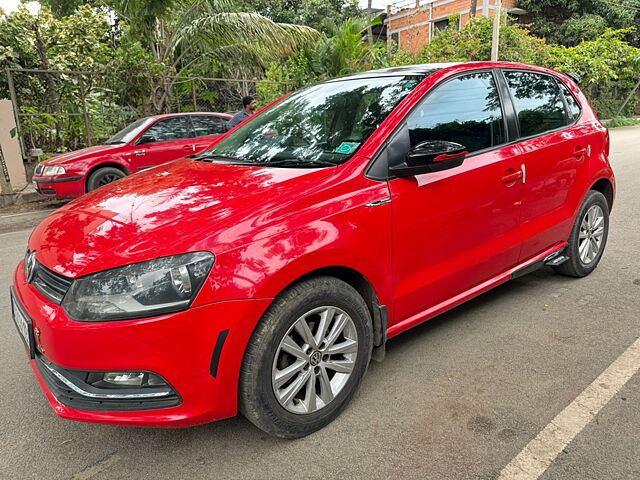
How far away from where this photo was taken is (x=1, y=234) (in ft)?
22.4

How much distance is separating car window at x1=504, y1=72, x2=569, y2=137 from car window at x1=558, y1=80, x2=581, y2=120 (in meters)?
0.10

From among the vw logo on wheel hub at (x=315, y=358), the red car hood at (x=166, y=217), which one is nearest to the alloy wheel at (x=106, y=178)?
the red car hood at (x=166, y=217)

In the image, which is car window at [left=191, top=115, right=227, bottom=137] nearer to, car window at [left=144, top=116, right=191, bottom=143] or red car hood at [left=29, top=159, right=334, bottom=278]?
car window at [left=144, top=116, right=191, bottom=143]

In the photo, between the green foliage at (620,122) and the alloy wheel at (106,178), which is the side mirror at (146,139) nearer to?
the alloy wheel at (106,178)

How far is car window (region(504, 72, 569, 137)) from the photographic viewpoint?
3.42 meters

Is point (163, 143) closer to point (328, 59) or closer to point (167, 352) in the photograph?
point (328, 59)

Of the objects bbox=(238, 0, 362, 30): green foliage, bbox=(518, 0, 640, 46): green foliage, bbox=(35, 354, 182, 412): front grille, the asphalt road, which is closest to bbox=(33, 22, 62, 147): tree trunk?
the asphalt road

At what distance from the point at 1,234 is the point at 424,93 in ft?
21.0

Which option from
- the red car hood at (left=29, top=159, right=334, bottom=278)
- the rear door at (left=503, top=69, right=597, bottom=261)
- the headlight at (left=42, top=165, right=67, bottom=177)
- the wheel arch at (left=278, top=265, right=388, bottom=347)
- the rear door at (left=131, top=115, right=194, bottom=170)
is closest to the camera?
the red car hood at (left=29, top=159, right=334, bottom=278)

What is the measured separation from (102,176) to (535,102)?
23.1 ft

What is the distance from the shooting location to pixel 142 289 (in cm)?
193

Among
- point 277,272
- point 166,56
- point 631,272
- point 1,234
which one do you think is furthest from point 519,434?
point 166,56

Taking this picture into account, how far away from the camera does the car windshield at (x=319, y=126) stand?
2.74 m

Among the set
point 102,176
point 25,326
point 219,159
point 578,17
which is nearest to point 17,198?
point 102,176
